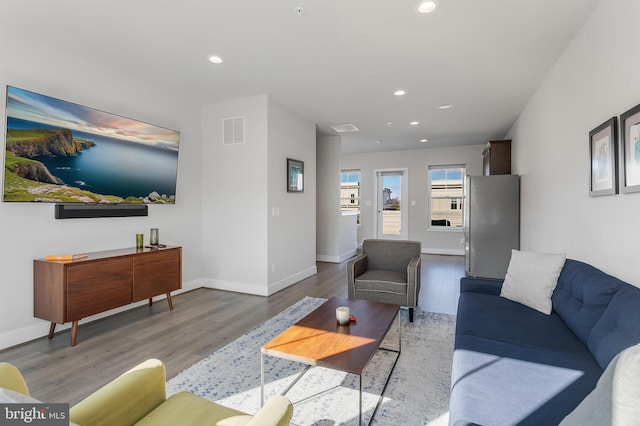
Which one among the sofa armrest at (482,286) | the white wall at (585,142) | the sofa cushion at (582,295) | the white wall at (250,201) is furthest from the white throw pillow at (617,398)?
the white wall at (250,201)

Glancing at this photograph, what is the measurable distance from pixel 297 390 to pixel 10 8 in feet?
11.5

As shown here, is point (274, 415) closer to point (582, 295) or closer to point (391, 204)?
point (582, 295)

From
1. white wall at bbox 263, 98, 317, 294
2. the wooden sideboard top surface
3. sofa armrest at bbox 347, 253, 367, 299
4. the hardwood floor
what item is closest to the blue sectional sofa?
sofa armrest at bbox 347, 253, 367, 299

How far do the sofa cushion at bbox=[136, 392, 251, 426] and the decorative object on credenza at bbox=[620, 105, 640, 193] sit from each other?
233cm

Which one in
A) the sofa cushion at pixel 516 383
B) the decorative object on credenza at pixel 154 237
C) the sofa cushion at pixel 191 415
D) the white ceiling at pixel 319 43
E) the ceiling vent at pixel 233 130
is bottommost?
the sofa cushion at pixel 191 415

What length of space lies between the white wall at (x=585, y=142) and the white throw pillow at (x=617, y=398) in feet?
4.55

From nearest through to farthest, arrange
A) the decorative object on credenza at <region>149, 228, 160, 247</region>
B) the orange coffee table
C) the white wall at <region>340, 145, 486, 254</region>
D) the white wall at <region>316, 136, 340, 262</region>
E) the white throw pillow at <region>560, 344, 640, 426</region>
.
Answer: the white throw pillow at <region>560, 344, 640, 426</region>, the orange coffee table, the decorative object on credenza at <region>149, 228, 160, 247</region>, the white wall at <region>316, 136, 340, 262</region>, the white wall at <region>340, 145, 486, 254</region>

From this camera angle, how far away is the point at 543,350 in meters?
1.67

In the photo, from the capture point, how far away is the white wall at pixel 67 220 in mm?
2750

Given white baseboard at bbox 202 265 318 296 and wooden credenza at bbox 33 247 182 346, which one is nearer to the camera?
wooden credenza at bbox 33 247 182 346

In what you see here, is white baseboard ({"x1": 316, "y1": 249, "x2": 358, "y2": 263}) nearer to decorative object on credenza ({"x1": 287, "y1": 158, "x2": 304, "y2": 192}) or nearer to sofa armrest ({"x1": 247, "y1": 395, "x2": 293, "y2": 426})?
decorative object on credenza ({"x1": 287, "y1": 158, "x2": 304, "y2": 192})

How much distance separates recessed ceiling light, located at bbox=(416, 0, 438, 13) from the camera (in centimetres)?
229

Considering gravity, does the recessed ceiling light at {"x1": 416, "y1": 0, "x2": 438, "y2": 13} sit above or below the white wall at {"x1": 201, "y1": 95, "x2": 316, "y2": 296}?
above

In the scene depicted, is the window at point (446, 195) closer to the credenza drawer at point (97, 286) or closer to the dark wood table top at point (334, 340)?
the dark wood table top at point (334, 340)
